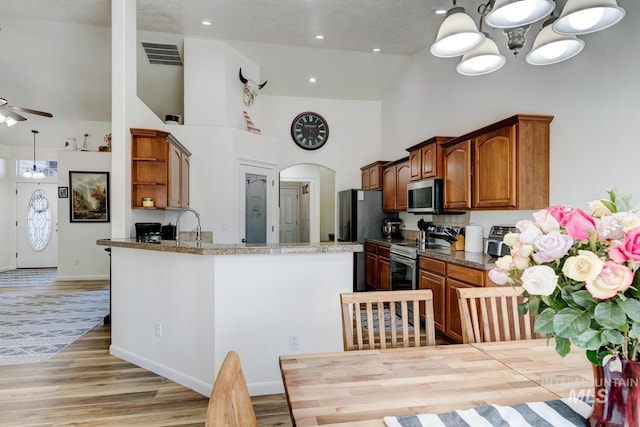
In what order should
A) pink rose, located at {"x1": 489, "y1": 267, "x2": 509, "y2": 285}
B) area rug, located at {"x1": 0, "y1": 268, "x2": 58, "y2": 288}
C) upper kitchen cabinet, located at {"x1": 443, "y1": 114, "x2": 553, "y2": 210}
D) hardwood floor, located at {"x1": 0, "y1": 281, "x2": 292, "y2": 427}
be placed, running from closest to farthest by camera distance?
pink rose, located at {"x1": 489, "y1": 267, "x2": 509, "y2": 285}
hardwood floor, located at {"x1": 0, "y1": 281, "x2": 292, "y2": 427}
upper kitchen cabinet, located at {"x1": 443, "y1": 114, "x2": 553, "y2": 210}
area rug, located at {"x1": 0, "y1": 268, "x2": 58, "y2": 288}

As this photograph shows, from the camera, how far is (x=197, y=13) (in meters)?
4.43

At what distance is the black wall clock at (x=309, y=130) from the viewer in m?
6.49

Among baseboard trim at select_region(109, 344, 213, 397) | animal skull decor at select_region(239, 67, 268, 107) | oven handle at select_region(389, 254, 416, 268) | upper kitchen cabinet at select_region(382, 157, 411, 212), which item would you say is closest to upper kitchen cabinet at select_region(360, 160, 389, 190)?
upper kitchen cabinet at select_region(382, 157, 411, 212)

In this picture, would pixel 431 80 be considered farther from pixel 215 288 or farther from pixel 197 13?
pixel 215 288

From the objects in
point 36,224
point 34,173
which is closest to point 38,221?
point 36,224

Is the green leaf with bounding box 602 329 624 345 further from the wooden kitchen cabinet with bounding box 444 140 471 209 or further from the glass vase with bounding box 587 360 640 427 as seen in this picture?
the wooden kitchen cabinet with bounding box 444 140 471 209

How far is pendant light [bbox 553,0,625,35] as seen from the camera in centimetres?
159

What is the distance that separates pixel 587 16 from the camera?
5.48 ft

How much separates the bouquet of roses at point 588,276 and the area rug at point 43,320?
4102 millimetres

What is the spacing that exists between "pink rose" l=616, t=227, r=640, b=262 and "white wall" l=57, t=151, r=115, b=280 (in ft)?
26.2

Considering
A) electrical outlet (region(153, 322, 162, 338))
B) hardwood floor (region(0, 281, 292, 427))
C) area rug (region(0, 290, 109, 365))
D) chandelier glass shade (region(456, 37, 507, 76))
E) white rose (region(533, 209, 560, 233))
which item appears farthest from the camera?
area rug (region(0, 290, 109, 365))

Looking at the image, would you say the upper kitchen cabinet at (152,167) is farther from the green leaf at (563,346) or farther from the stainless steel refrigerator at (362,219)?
the green leaf at (563,346)

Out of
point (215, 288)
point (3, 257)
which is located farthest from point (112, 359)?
point (3, 257)

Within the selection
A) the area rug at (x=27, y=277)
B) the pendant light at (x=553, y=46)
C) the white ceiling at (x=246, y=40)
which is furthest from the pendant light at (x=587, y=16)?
the area rug at (x=27, y=277)
